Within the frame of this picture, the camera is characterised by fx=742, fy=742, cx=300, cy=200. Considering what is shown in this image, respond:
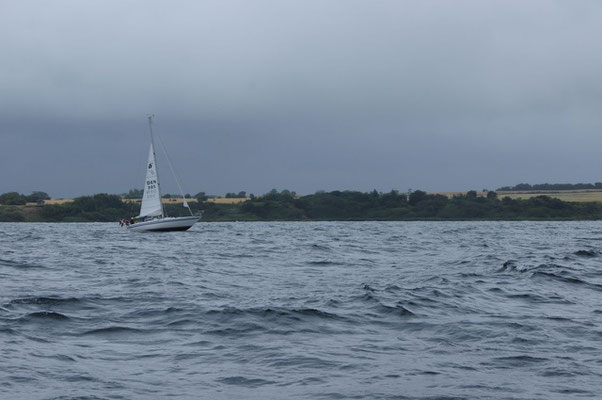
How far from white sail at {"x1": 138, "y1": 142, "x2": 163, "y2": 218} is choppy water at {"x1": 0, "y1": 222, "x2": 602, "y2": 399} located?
63914 mm

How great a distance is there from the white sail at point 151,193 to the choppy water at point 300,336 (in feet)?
210

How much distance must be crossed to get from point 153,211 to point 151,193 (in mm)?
2497

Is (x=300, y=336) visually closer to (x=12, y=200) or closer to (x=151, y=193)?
(x=151, y=193)

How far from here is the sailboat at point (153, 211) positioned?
292 feet

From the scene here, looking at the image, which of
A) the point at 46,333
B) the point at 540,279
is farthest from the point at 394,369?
the point at 540,279

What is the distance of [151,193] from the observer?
95312mm

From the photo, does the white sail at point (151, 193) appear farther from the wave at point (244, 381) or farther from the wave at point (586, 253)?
the wave at point (244, 381)

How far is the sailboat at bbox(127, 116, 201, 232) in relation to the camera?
3510 inches

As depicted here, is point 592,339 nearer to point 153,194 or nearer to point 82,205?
point 153,194

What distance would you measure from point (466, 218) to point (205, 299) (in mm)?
183266

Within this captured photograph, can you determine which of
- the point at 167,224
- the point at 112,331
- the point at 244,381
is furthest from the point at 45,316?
the point at 167,224

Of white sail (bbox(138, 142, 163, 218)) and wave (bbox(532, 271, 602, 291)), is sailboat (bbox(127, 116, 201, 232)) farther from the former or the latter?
wave (bbox(532, 271, 602, 291))

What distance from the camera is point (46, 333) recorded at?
16.4m

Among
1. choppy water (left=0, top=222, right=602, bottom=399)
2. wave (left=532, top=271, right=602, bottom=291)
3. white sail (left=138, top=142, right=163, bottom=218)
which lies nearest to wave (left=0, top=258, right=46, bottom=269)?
choppy water (left=0, top=222, right=602, bottom=399)
